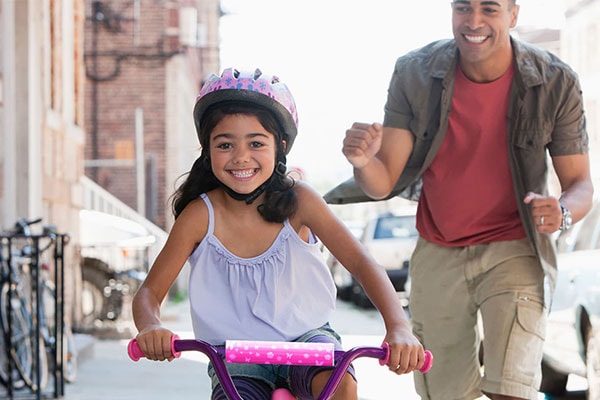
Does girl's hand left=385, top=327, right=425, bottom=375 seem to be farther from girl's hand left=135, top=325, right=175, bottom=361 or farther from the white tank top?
girl's hand left=135, top=325, right=175, bottom=361

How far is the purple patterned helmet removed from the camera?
12.7ft

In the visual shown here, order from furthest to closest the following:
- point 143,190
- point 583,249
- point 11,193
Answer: point 143,190, point 11,193, point 583,249

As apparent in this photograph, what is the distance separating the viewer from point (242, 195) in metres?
3.89

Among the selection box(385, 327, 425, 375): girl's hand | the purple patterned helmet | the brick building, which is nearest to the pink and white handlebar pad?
box(385, 327, 425, 375): girl's hand

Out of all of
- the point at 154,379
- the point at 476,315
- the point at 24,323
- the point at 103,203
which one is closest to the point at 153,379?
the point at 154,379

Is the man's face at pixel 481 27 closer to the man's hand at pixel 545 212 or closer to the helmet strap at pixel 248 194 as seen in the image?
the man's hand at pixel 545 212

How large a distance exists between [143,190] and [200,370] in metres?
14.6

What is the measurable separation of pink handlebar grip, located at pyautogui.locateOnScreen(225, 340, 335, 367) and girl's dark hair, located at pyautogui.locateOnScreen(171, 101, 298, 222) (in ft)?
2.79

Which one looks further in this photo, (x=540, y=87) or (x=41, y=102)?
(x=41, y=102)

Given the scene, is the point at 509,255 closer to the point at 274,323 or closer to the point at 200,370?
the point at 274,323

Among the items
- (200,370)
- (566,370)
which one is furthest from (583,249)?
(200,370)

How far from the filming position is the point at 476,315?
16.0ft

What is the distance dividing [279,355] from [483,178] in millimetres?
1840

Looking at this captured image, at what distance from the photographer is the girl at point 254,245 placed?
3.70 meters
